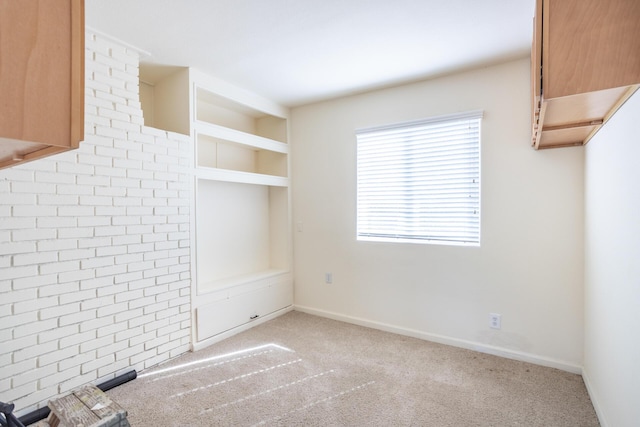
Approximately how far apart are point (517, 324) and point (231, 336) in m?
2.63

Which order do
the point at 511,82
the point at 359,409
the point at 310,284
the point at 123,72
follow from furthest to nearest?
the point at 310,284
the point at 511,82
the point at 123,72
the point at 359,409

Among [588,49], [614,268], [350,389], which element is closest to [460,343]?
[350,389]

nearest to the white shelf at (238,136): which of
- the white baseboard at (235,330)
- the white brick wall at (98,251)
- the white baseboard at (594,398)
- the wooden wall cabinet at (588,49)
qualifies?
the white brick wall at (98,251)

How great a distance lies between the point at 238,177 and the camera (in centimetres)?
329

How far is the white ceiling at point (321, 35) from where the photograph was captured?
1.92m

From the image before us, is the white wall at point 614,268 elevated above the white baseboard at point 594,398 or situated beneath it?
elevated above

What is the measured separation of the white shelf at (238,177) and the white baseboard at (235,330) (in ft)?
5.01

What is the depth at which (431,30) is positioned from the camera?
2.17 meters

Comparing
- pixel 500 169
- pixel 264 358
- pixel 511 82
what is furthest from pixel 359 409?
pixel 511 82

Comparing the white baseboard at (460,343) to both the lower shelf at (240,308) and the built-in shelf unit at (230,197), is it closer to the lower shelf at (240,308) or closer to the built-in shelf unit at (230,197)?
the lower shelf at (240,308)

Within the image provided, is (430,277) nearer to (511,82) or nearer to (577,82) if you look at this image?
(511,82)

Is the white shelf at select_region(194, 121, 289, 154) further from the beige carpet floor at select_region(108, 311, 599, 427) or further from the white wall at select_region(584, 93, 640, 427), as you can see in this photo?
the white wall at select_region(584, 93, 640, 427)

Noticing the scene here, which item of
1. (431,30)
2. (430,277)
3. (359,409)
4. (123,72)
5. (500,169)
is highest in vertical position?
(431,30)

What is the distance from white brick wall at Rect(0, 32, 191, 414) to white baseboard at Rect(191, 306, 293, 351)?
129 millimetres
